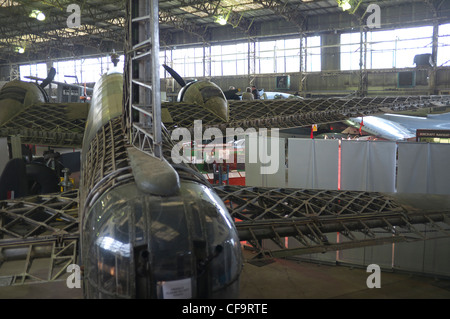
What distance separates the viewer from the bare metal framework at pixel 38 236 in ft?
16.0

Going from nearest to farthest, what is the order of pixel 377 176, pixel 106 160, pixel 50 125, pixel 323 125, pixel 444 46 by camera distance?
pixel 106 160
pixel 50 125
pixel 377 176
pixel 323 125
pixel 444 46

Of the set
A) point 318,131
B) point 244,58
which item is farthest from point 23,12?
point 318,131

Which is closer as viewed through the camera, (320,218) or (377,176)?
(320,218)

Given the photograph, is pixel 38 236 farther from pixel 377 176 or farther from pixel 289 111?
pixel 289 111

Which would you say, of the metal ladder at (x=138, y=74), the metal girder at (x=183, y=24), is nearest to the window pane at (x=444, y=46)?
the metal girder at (x=183, y=24)

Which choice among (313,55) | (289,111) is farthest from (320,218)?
(313,55)

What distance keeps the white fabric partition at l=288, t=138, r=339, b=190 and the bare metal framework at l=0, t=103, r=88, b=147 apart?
8295mm

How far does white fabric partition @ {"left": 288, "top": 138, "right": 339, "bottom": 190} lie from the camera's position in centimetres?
1579

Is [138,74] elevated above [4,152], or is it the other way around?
[138,74]

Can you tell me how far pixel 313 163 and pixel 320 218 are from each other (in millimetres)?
9474

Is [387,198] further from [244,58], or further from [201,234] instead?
[244,58]

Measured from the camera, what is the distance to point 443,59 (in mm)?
34938

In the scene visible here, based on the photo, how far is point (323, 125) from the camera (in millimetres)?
29500

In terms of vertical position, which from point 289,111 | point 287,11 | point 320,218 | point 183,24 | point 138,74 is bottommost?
point 320,218
